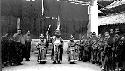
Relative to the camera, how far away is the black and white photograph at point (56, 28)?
13880mm

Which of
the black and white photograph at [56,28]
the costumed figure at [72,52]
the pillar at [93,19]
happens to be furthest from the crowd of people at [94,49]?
the pillar at [93,19]

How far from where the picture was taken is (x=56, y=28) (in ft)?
64.6

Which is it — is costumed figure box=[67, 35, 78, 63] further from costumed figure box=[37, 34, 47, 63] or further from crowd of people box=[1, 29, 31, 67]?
crowd of people box=[1, 29, 31, 67]

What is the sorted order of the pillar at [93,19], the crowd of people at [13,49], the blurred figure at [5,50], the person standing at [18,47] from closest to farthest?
the blurred figure at [5,50]
the crowd of people at [13,49]
the person standing at [18,47]
the pillar at [93,19]

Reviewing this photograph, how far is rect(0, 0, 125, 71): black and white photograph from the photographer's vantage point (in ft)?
45.5

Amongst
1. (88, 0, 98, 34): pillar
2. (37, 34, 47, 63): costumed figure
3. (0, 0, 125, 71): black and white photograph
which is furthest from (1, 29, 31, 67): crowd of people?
(88, 0, 98, 34): pillar

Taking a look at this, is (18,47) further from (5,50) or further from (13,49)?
(5,50)

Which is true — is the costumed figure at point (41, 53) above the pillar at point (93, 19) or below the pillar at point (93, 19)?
below

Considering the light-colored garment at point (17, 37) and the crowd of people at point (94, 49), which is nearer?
the crowd of people at point (94, 49)

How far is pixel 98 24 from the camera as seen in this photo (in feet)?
69.5

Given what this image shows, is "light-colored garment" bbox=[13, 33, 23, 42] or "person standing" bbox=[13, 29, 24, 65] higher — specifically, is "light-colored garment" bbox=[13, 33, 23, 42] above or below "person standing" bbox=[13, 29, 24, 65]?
above

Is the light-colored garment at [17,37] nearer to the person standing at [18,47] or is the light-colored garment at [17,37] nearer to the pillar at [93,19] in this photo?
the person standing at [18,47]

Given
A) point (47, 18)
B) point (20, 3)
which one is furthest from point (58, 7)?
point (20, 3)

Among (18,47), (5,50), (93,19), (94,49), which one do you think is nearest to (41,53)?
(18,47)
